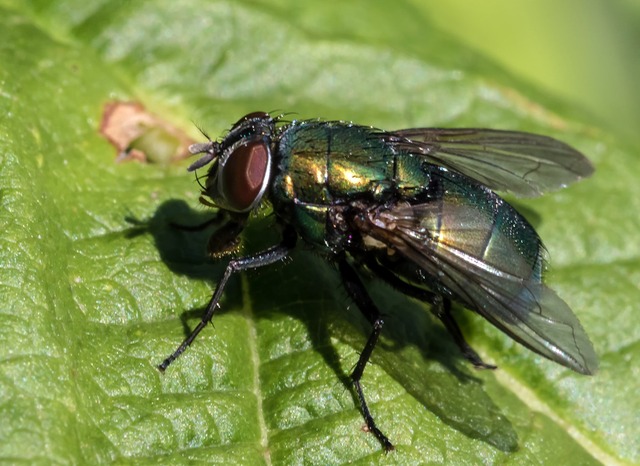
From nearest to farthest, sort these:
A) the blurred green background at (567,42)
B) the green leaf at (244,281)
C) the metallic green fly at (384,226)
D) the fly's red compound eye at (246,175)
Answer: the green leaf at (244,281) < the metallic green fly at (384,226) < the fly's red compound eye at (246,175) < the blurred green background at (567,42)

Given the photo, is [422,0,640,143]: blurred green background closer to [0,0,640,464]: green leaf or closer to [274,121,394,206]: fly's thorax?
[0,0,640,464]: green leaf

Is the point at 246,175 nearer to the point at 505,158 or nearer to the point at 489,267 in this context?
the point at 489,267

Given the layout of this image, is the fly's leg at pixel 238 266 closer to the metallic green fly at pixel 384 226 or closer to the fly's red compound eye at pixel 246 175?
the metallic green fly at pixel 384 226

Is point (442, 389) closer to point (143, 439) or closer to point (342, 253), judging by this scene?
point (342, 253)

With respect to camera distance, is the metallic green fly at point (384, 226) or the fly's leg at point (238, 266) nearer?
the fly's leg at point (238, 266)

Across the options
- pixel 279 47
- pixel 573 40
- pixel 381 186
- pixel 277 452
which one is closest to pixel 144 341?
pixel 277 452

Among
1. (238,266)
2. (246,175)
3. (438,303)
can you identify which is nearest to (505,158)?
(438,303)

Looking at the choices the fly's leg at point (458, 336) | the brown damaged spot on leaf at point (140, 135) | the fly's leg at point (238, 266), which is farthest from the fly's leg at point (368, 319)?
the brown damaged spot on leaf at point (140, 135)
